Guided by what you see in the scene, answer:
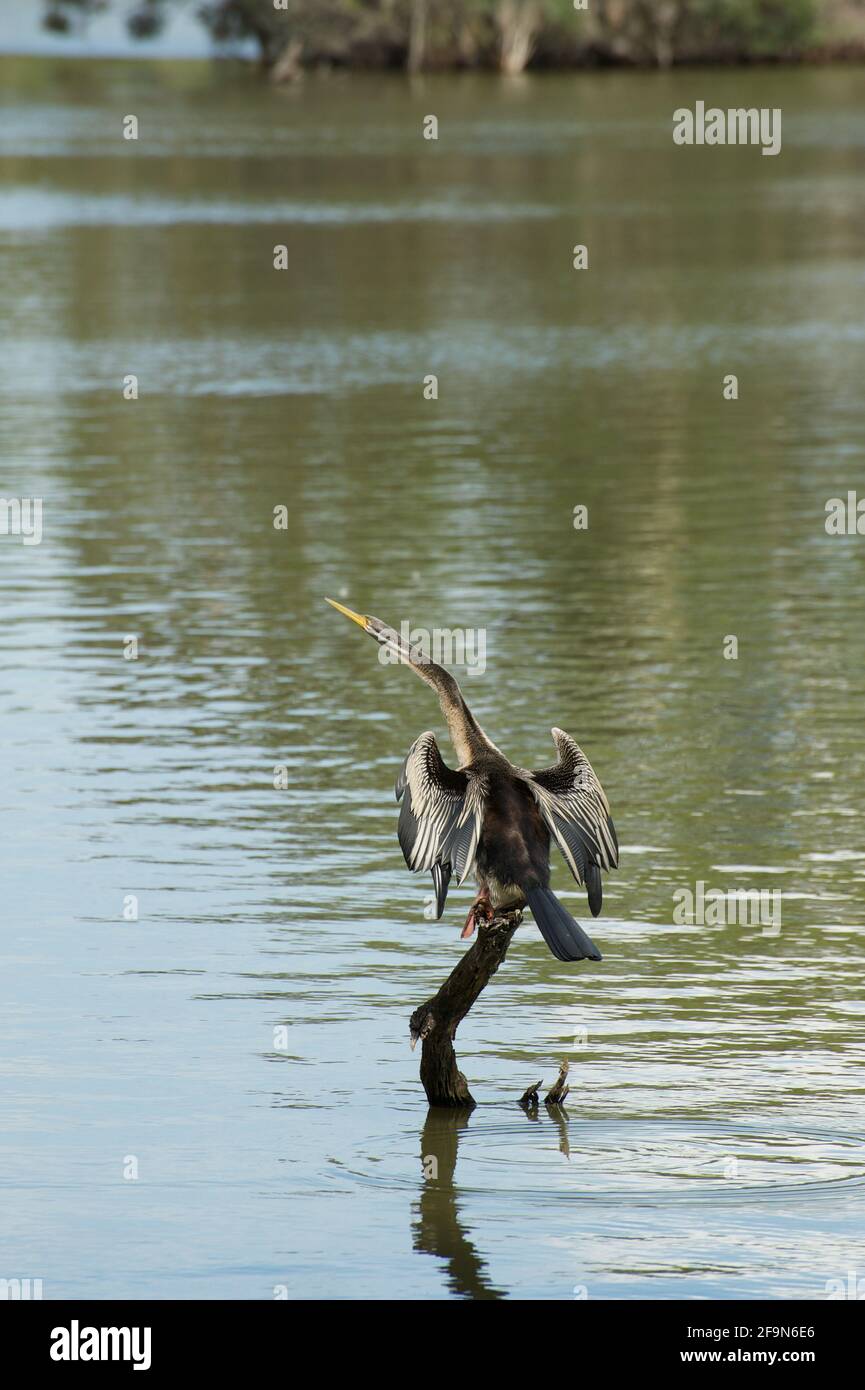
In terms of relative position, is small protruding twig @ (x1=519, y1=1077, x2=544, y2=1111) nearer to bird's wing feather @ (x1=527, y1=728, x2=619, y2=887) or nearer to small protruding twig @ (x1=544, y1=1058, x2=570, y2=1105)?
small protruding twig @ (x1=544, y1=1058, x2=570, y2=1105)

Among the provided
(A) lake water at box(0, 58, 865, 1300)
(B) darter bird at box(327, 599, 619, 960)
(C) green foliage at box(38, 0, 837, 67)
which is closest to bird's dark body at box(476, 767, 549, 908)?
(B) darter bird at box(327, 599, 619, 960)

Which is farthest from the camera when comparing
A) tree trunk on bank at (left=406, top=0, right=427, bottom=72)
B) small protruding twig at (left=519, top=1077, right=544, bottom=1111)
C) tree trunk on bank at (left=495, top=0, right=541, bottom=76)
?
tree trunk on bank at (left=406, top=0, right=427, bottom=72)

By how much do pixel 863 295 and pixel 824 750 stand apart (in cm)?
2593

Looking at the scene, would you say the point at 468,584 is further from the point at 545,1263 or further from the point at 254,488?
the point at 545,1263

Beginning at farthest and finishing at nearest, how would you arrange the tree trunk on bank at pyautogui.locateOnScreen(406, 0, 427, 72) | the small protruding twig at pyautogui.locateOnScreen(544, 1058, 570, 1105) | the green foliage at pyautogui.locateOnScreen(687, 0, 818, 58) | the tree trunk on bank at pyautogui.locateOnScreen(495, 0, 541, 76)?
the tree trunk on bank at pyautogui.locateOnScreen(406, 0, 427, 72) → the green foliage at pyautogui.locateOnScreen(687, 0, 818, 58) → the tree trunk on bank at pyautogui.locateOnScreen(495, 0, 541, 76) → the small protruding twig at pyautogui.locateOnScreen(544, 1058, 570, 1105)

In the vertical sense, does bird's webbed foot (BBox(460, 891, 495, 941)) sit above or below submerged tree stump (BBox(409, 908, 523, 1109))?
above

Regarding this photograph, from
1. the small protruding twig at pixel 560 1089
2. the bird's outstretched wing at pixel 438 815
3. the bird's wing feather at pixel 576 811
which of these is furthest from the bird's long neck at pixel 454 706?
the small protruding twig at pixel 560 1089

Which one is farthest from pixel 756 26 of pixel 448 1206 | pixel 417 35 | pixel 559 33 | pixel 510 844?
pixel 448 1206

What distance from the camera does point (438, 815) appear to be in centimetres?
946

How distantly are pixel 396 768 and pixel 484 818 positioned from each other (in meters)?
6.29

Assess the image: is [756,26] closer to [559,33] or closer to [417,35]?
[559,33]

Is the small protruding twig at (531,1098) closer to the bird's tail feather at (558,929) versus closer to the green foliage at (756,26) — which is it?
the bird's tail feather at (558,929)

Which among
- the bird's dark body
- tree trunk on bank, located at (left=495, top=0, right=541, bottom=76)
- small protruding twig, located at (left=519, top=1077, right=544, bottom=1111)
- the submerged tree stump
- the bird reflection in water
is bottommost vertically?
the bird reflection in water

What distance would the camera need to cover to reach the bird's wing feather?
380 inches
